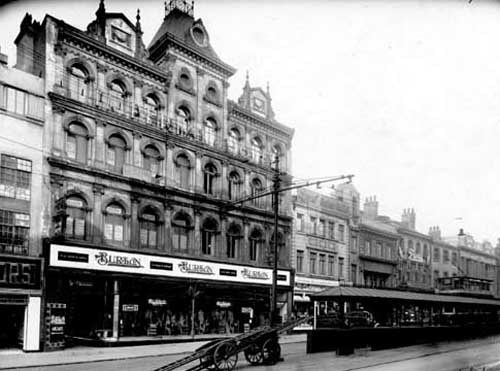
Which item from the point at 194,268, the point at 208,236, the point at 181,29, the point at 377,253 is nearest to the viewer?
the point at 194,268

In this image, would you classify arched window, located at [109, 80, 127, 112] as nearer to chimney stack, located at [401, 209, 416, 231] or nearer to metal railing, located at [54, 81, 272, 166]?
metal railing, located at [54, 81, 272, 166]

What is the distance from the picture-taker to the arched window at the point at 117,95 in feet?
102

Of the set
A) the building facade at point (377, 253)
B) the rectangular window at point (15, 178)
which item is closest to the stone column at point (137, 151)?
the rectangular window at point (15, 178)

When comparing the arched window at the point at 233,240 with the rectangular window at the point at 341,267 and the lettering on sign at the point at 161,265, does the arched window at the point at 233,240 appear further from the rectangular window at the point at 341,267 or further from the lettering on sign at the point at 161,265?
the rectangular window at the point at 341,267

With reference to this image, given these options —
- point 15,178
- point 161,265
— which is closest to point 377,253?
point 161,265

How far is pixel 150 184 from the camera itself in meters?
31.8

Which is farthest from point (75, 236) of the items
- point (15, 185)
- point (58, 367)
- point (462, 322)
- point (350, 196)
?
point (350, 196)

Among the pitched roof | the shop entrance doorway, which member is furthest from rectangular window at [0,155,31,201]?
the pitched roof

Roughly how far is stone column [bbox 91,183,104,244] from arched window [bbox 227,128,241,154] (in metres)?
11.7

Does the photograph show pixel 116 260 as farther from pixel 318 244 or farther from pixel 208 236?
pixel 318 244

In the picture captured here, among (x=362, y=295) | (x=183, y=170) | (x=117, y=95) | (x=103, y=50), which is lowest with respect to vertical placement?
(x=362, y=295)

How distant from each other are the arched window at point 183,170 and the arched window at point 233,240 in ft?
16.4

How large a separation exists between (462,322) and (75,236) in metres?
24.8

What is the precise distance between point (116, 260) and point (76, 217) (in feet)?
10.3
